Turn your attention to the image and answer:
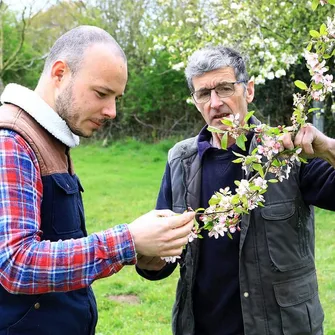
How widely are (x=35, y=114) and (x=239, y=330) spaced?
1562mm

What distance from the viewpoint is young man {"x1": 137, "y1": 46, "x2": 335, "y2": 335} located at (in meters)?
2.74

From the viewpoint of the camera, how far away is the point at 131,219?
9.77m

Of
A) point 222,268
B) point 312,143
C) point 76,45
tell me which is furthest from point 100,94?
point 222,268

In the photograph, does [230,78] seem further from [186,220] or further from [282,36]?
[282,36]

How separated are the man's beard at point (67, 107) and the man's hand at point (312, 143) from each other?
89 centimetres

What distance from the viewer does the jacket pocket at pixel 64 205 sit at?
7.24ft

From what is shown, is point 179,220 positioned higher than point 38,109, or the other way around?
point 38,109

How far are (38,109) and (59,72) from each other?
0.59ft

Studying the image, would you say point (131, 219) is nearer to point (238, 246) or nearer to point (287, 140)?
point (238, 246)

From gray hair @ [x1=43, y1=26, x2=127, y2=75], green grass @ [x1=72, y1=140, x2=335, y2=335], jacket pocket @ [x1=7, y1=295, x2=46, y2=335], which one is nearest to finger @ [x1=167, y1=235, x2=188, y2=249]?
jacket pocket @ [x1=7, y1=295, x2=46, y2=335]

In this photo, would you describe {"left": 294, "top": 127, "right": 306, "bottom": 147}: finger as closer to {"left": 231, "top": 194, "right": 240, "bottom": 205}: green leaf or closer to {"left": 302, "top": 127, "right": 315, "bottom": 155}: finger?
{"left": 302, "top": 127, "right": 315, "bottom": 155}: finger

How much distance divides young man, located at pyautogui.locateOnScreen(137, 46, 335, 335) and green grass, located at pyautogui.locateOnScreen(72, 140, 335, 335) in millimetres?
2818

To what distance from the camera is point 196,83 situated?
315 cm

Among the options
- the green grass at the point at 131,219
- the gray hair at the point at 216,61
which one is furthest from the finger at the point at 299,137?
the green grass at the point at 131,219
